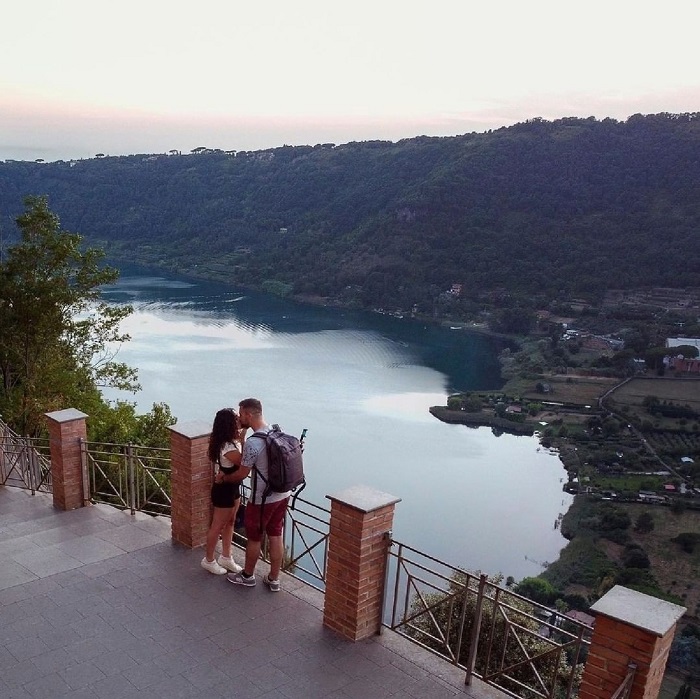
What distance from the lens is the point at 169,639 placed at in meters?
4.25

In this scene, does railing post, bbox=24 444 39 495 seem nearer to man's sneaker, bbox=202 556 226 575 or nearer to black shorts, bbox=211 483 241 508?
man's sneaker, bbox=202 556 226 575

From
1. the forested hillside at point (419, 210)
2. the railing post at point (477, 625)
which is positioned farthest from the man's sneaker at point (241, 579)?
the forested hillside at point (419, 210)

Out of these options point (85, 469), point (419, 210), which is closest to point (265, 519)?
point (85, 469)

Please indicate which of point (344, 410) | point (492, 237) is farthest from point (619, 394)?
point (492, 237)

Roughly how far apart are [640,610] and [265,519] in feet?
8.03

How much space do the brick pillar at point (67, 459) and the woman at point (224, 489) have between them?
2.04 meters

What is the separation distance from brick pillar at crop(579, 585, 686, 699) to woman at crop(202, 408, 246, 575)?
102 inches

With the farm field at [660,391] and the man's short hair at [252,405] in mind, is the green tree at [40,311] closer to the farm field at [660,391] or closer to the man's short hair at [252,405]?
the man's short hair at [252,405]

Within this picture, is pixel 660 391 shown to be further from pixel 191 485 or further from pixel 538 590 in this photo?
pixel 191 485

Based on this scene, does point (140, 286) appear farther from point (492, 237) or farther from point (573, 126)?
point (573, 126)

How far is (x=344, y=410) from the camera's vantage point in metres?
53.7

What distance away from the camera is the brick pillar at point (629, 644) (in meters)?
3.06

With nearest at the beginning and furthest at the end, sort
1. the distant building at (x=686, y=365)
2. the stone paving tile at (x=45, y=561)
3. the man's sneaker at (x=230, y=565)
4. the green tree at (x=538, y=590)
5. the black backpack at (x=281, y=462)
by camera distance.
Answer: the black backpack at (x=281, y=462), the man's sneaker at (x=230, y=565), the stone paving tile at (x=45, y=561), the green tree at (x=538, y=590), the distant building at (x=686, y=365)

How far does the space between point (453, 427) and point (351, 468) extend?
490 inches
